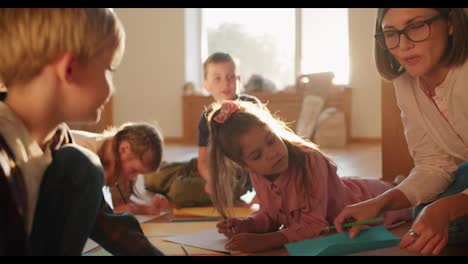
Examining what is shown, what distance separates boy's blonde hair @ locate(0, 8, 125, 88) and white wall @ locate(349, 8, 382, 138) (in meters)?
2.57

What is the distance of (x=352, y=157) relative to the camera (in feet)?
7.66

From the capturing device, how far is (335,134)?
9.96ft

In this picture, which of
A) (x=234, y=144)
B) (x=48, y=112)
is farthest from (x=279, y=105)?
(x=48, y=112)

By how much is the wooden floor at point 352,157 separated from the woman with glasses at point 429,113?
813 mm

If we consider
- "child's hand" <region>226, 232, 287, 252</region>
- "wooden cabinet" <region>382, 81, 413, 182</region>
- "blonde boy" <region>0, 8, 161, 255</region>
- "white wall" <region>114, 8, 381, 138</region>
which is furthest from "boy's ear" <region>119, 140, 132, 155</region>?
"white wall" <region>114, 8, 381, 138</region>

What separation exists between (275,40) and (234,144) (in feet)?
8.46

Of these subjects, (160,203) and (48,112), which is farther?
(160,203)

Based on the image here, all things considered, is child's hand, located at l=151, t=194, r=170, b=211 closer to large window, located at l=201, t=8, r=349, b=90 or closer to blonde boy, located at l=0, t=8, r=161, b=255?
blonde boy, located at l=0, t=8, r=161, b=255

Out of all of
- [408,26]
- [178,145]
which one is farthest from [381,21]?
[178,145]

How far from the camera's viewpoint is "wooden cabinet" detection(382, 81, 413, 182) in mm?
1091

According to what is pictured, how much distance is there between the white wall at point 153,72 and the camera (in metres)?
3.38

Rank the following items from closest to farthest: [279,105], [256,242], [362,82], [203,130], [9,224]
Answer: [9,224]
[256,242]
[203,130]
[362,82]
[279,105]

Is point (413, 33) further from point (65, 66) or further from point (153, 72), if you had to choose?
point (153, 72)
